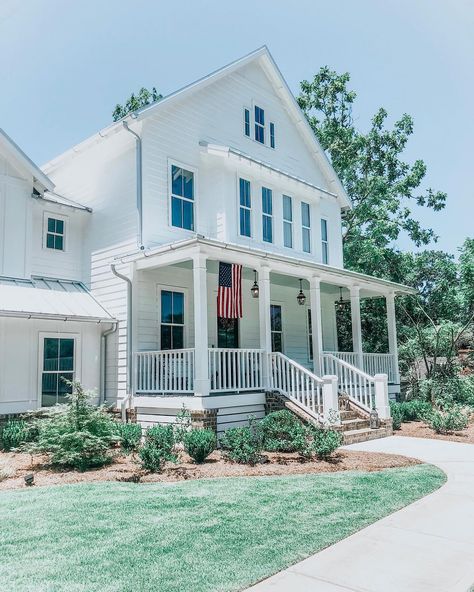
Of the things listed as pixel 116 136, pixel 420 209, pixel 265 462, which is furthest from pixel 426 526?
pixel 420 209

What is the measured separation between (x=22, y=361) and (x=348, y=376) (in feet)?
30.3

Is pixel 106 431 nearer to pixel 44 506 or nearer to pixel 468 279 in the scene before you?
pixel 44 506

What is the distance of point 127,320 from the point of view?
523 inches

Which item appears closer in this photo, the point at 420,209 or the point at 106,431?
the point at 106,431

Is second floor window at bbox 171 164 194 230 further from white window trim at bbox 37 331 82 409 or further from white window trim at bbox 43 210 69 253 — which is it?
white window trim at bbox 37 331 82 409

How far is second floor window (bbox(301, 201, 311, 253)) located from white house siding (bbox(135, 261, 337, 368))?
1.46m

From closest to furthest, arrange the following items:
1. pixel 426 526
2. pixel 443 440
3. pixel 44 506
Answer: pixel 426 526 < pixel 44 506 < pixel 443 440

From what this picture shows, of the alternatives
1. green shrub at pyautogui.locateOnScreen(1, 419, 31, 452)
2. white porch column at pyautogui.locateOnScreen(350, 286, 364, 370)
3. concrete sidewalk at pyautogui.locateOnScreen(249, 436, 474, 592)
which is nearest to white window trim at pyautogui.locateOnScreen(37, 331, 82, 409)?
green shrub at pyautogui.locateOnScreen(1, 419, 31, 452)

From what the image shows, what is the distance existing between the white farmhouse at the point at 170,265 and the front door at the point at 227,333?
3cm

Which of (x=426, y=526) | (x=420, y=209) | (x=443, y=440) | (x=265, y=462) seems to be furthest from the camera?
(x=420, y=209)

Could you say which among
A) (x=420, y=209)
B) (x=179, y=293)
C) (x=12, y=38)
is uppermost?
(x=420, y=209)

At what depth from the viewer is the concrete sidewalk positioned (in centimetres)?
434

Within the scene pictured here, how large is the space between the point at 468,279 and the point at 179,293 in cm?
1357

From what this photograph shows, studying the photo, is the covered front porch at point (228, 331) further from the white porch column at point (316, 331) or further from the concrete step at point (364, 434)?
the concrete step at point (364, 434)
